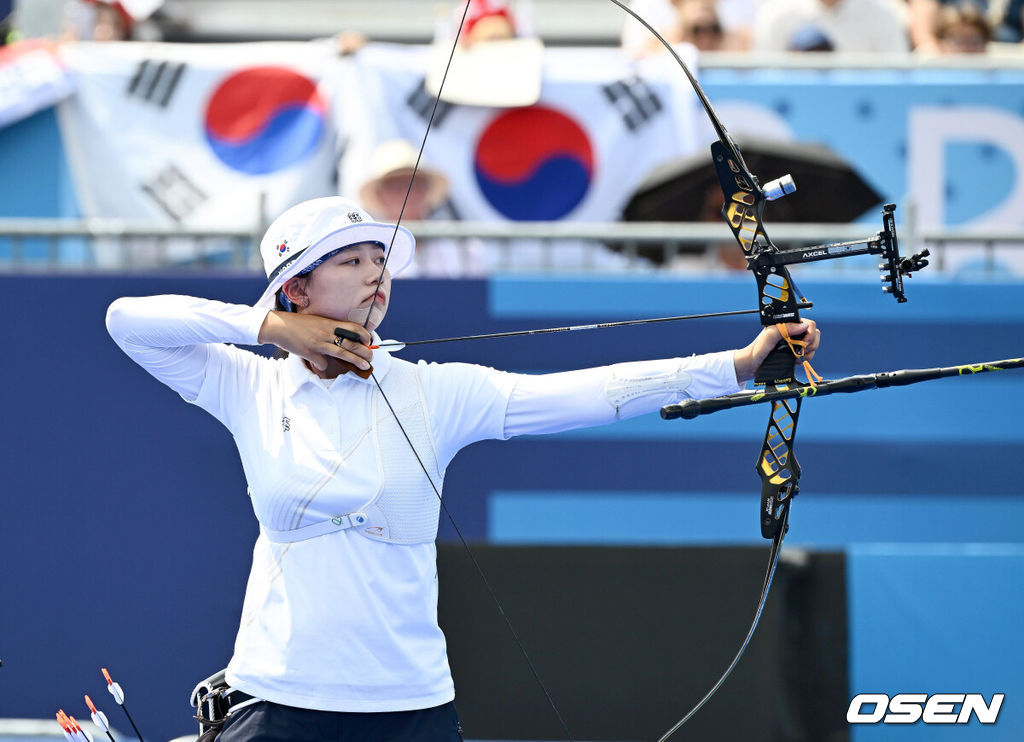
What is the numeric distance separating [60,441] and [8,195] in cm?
140

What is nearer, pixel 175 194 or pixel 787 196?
pixel 787 196

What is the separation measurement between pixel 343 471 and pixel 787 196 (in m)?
2.89

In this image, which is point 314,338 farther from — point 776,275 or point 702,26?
point 702,26

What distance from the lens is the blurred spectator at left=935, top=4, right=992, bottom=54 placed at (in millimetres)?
5473

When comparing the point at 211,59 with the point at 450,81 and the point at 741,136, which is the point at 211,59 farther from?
the point at 741,136

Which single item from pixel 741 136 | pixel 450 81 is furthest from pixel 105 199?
pixel 741 136

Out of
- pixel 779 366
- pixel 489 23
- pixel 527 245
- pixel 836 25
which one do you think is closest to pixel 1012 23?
pixel 836 25

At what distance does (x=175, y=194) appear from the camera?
5062 mm

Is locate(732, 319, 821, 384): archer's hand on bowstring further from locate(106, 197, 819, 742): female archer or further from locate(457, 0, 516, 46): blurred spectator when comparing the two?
locate(457, 0, 516, 46): blurred spectator

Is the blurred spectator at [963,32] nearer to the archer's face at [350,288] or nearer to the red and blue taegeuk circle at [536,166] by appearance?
the red and blue taegeuk circle at [536,166]

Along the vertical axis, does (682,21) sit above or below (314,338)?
above

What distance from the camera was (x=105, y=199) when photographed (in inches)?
201

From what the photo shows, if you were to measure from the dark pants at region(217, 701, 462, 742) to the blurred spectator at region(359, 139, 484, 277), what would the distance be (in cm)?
214

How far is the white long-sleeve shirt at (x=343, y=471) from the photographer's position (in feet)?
7.55
